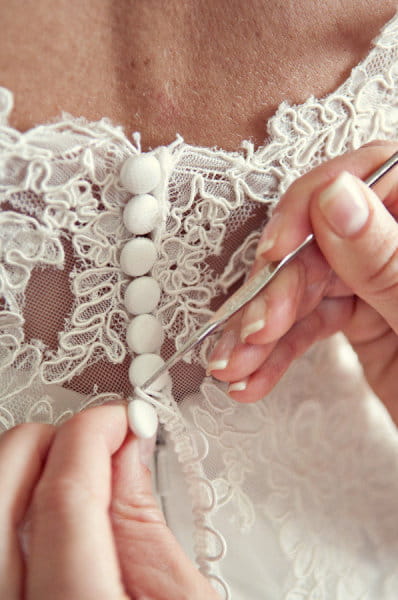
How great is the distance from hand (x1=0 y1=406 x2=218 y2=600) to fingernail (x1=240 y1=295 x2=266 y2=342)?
6.0 inches

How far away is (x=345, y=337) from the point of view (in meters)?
0.73

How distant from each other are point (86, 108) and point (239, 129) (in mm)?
160

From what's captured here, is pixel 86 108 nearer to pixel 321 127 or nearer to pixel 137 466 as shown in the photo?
pixel 321 127

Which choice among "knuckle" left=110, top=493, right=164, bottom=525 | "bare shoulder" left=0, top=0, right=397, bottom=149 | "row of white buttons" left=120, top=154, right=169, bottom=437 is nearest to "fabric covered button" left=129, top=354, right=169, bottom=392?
"row of white buttons" left=120, top=154, right=169, bottom=437

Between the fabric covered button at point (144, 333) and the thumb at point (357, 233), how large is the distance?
0.20 m

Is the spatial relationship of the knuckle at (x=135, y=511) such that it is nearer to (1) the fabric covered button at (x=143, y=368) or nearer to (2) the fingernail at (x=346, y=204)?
(1) the fabric covered button at (x=143, y=368)

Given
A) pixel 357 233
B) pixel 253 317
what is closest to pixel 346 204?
pixel 357 233

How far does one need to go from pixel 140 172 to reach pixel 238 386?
0.25 meters

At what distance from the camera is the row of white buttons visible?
540 millimetres

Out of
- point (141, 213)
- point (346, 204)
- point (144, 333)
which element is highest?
point (346, 204)

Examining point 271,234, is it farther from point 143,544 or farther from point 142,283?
point 143,544

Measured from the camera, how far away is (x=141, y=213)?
1.81ft

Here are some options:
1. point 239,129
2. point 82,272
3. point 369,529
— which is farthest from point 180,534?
point 239,129

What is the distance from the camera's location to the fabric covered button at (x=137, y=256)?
0.57 m
